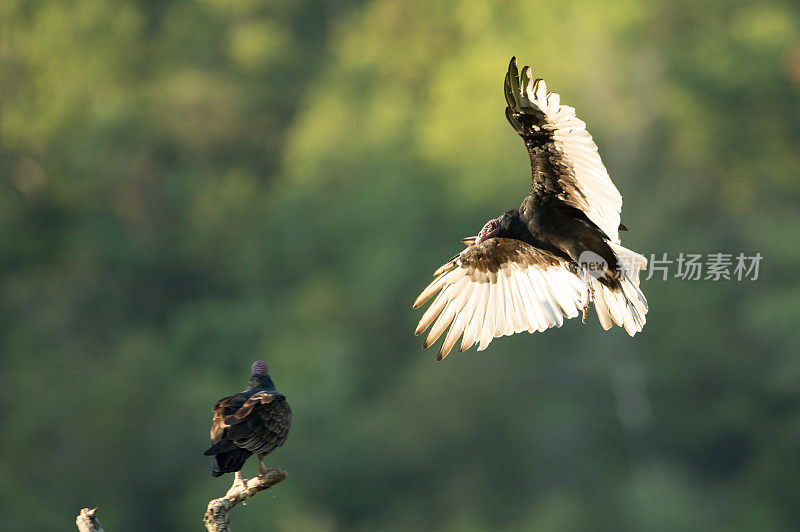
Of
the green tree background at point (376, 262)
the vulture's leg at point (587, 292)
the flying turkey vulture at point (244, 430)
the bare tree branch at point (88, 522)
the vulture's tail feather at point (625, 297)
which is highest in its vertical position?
the green tree background at point (376, 262)

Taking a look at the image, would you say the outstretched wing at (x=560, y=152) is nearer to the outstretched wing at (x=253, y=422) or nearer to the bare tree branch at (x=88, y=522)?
the outstretched wing at (x=253, y=422)

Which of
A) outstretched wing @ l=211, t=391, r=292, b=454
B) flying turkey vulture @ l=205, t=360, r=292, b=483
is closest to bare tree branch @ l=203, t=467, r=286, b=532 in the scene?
flying turkey vulture @ l=205, t=360, r=292, b=483

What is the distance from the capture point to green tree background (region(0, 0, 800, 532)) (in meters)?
24.5

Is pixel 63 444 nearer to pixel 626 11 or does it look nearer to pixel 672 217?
pixel 672 217

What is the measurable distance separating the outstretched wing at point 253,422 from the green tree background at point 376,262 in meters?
16.8

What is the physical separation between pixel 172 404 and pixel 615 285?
63.2 ft

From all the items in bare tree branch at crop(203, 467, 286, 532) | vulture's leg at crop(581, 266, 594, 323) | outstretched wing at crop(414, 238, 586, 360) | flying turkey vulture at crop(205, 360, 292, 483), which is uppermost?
outstretched wing at crop(414, 238, 586, 360)

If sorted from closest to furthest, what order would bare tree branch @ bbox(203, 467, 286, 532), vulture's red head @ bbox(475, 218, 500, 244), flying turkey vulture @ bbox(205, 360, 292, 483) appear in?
bare tree branch @ bbox(203, 467, 286, 532)
flying turkey vulture @ bbox(205, 360, 292, 483)
vulture's red head @ bbox(475, 218, 500, 244)

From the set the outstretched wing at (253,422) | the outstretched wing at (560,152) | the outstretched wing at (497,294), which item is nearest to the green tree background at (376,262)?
the outstretched wing at (497,294)

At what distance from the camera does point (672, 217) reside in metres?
25.6

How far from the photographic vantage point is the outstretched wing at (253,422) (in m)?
6.19

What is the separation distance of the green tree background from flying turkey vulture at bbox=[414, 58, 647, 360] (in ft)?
51.3

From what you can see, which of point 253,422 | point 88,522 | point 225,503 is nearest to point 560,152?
point 253,422

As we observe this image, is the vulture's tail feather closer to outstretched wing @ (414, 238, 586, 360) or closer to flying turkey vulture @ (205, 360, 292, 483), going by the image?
outstretched wing @ (414, 238, 586, 360)
